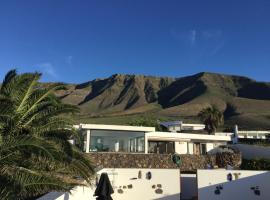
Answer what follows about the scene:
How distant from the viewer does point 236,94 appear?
636 ft

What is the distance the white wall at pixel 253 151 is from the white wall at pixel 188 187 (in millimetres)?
12410

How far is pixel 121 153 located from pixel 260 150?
14212mm

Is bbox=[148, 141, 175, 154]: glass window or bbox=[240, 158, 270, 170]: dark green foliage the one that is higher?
bbox=[148, 141, 175, 154]: glass window

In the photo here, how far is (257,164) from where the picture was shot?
3167 cm

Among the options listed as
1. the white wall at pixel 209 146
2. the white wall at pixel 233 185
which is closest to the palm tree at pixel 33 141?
the white wall at pixel 233 185

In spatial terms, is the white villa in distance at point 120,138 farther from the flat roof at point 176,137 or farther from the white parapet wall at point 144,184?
the white parapet wall at point 144,184

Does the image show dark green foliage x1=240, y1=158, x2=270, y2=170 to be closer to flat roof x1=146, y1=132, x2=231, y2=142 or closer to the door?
flat roof x1=146, y1=132, x2=231, y2=142

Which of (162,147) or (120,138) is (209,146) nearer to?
(162,147)

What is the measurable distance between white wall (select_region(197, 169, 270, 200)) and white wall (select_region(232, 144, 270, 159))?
48.4ft

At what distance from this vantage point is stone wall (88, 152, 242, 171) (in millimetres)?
30359

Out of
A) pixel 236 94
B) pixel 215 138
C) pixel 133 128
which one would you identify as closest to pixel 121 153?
pixel 133 128

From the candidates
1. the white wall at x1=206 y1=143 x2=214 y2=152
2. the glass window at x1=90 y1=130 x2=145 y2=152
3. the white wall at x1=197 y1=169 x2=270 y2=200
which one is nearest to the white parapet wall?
the white wall at x1=197 y1=169 x2=270 y2=200

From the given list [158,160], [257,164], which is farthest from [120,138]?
[257,164]

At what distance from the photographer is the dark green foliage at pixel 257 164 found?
3045 cm
